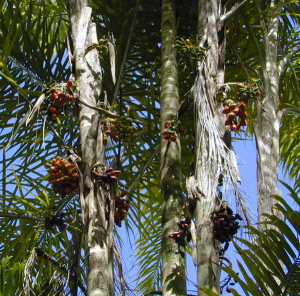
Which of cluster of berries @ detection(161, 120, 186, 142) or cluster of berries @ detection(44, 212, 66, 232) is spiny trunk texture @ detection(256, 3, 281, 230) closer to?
cluster of berries @ detection(161, 120, 186, 142)

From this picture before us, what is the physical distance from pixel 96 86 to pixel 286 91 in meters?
2.26

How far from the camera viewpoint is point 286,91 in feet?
16.5

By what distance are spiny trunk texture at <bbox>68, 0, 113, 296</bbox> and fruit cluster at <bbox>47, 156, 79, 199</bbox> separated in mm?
66

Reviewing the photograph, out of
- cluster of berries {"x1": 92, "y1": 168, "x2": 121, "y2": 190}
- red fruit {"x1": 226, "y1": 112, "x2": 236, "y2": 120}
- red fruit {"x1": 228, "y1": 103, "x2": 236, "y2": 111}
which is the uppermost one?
red fruit {"x1": 228, "y1": 103, "x2": 236, "y2": 111}

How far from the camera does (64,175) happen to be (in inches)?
120

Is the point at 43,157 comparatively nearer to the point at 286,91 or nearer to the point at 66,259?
the point at 66,259

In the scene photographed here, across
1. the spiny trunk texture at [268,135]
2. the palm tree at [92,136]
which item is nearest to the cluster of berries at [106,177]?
the palm tree at [92,136]

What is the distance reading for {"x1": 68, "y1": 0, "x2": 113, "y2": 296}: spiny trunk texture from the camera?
275 cm

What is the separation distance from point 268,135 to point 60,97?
150 cm

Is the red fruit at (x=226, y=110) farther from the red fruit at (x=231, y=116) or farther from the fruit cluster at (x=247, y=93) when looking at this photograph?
the fruit cluster at (x=247, y=93)

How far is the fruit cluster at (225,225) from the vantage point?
8.77ft

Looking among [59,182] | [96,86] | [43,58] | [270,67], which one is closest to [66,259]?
[59,182]

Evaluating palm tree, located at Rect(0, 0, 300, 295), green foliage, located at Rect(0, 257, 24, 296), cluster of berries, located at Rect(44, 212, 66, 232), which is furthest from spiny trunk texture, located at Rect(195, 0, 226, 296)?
green foliage, located at Rect(0, 257, 24, 296)

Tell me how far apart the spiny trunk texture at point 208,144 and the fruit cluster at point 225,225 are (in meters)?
0.04
